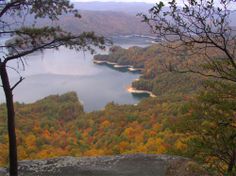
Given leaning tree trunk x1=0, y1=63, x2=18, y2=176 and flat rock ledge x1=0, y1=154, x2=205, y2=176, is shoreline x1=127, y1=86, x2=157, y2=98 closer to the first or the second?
flat rock ledge x1=0, y1=154, x2=205, y2=176

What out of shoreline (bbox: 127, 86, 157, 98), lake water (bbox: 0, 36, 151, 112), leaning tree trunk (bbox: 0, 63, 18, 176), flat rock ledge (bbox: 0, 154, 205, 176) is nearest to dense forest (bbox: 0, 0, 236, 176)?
leaning tree trunk (bbox: 0, 63, 18, 176)

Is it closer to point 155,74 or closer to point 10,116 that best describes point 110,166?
point 10,116

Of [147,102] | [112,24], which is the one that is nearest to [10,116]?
[147,102]

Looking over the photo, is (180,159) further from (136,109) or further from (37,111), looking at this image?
(37,111)

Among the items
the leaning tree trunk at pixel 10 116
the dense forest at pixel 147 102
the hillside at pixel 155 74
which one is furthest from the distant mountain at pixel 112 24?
the leaning tree trunk at pixel 10 116

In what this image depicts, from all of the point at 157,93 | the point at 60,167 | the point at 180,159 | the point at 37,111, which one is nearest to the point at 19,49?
the point at 60,167

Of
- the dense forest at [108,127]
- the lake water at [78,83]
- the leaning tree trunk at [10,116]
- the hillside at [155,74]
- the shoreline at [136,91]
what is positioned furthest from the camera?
the shoreline at [136,91]

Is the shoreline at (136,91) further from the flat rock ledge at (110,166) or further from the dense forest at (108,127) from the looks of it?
the flat rock ledge at (110,166)
